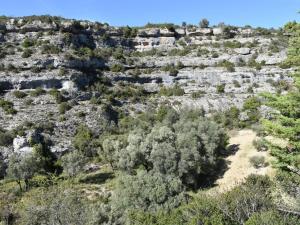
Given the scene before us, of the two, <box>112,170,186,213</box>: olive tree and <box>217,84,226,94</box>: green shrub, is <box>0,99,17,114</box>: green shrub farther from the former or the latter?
<box>217,84,226,94</box>: green shrub

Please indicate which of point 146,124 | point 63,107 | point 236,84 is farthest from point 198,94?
point 63,107

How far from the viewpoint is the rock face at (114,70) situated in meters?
65.0

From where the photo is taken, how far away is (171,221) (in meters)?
24.5

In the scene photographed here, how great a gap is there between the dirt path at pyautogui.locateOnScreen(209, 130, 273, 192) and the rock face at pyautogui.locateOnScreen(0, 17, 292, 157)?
1820cm

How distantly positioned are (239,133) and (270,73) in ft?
79.5

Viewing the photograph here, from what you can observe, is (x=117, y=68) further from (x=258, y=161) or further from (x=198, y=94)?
(x=258, y=161)

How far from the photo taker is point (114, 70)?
78.1 m

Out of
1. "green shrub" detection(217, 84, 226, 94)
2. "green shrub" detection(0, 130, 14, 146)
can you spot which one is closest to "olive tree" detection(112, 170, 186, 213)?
"green shrub" detection(0, 130, 14, 146)

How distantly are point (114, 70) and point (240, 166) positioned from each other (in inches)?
1494

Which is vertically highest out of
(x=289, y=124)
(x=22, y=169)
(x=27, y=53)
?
(x=27, y=53)

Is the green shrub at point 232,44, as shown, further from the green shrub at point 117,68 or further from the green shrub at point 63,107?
the green shrub at point 63,107

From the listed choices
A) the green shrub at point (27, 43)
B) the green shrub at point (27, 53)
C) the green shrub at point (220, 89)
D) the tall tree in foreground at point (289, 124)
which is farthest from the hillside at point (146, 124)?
the green shrub at point (27, 53)

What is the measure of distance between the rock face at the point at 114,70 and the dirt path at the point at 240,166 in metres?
18.2

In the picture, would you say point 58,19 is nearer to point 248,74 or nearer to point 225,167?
point 248,74
